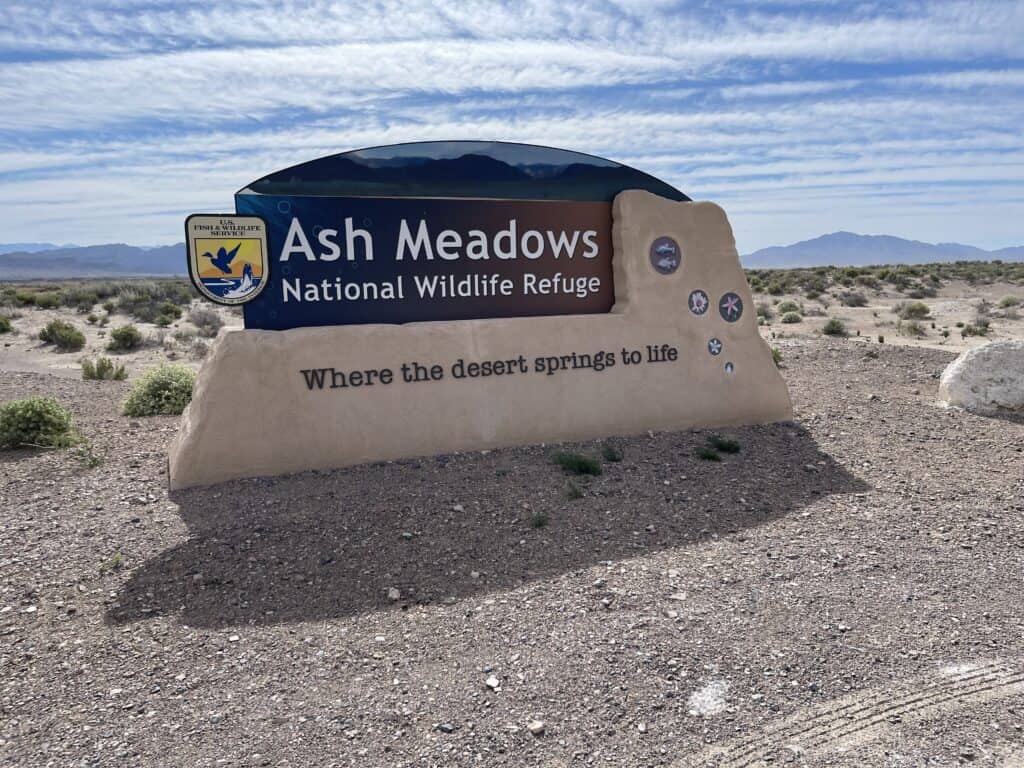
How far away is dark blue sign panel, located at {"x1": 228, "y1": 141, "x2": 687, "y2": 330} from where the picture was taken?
289 inches

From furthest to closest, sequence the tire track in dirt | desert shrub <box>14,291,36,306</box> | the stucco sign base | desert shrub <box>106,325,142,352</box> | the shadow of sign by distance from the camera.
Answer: desert shrub <box>14,291,36,306</box>
desert shrub <box>106,325,142,352</box>
the stucco sign base
the shadow of sign
the tire track in dirt

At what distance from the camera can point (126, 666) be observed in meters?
4.28

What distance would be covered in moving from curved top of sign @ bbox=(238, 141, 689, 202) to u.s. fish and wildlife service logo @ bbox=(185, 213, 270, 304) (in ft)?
1.19

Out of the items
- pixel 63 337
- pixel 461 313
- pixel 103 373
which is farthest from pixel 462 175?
pixel 63 337

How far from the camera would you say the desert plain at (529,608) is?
12.1ft

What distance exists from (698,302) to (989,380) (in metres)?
4.22

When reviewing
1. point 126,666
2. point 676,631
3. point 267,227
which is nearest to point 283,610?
point 126,666

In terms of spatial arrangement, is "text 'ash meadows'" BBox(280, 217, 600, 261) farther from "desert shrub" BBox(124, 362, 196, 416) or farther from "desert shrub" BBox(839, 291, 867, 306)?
"desert shrub" BBox(839, 291, 867, 306)

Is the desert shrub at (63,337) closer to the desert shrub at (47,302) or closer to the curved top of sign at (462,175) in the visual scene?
the desert shrub at (47,302)

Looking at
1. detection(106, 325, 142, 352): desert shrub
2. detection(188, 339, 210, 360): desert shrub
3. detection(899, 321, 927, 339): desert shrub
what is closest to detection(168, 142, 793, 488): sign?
detection(188, 339, 210, 360): desert shrub

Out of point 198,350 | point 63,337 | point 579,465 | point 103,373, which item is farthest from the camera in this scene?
point 63,337

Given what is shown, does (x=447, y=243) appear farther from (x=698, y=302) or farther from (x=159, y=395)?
(x=159, y=395)

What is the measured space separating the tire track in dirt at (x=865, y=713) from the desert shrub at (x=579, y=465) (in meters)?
3.67

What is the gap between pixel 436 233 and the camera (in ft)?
26.1
